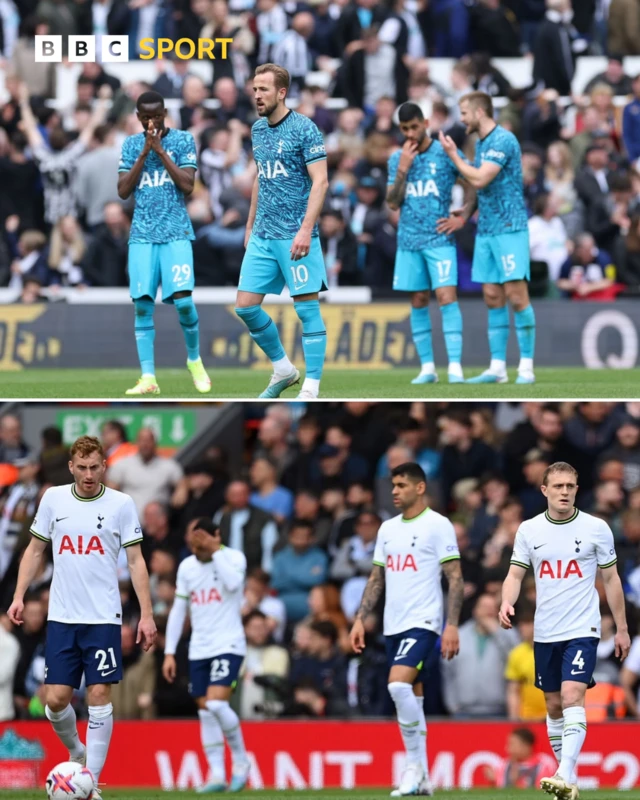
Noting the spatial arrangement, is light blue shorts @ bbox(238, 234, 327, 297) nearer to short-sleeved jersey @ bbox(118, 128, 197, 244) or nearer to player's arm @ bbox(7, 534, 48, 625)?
short-sleeved jersey @ bbox(118, 128, 197, 244)

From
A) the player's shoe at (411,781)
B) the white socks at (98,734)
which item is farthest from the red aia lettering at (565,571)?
the white socks at (98,734)

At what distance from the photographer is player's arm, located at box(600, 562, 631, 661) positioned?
1045cm

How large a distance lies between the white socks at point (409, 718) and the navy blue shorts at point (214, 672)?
7.67 feet

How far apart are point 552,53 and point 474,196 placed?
362 inches

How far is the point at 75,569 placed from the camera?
10742mm

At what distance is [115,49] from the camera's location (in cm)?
2280

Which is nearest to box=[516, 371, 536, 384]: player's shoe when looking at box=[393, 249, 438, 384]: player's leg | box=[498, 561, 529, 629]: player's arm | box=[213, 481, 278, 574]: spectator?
box=[393, 249, 438, 384]: player's leg

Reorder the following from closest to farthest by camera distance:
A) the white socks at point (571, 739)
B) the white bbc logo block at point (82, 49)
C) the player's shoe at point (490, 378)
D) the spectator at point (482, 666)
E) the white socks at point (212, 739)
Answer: the white socks at point (571, 739) < the white socks at point (212, 739) < the player's shoe at point (490, 378) < the spectator at point (482, 666) < the white bbc logo block at point (82, 49)

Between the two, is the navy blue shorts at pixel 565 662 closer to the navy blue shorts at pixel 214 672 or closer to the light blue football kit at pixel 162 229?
the navy blue shorts at pixel 214 672

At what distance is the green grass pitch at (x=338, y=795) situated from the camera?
11.7m

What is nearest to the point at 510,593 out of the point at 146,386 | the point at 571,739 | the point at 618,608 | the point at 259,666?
the point at 618,608

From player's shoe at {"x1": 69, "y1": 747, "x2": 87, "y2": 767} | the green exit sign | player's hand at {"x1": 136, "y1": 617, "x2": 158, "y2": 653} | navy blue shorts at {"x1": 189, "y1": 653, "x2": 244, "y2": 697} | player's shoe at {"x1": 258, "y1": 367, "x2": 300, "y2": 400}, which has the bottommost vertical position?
player's shoe at {"x1": 69, "y1": 747, "x2": 87, "y2": 767}

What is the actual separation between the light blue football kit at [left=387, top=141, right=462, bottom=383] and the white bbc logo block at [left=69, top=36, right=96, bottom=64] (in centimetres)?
895

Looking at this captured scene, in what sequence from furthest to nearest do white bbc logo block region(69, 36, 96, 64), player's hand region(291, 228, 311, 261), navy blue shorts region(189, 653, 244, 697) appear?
white bbc logo block region(69, 36, 96, 64) < navy blue shorts region(189, 653, 244, 697) < player's hand region(291, 228, 311, 261)
